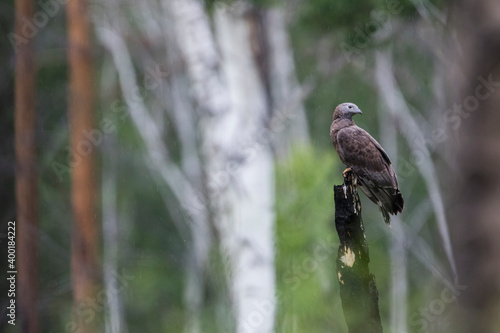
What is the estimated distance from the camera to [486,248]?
3.48 metres

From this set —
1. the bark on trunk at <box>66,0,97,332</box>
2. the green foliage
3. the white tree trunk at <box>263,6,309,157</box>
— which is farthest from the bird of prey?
the bark on trunk at <box>66,0,97,332</box>

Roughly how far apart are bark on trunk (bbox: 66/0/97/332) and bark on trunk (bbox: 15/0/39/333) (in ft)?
1.73

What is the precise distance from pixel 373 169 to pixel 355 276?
857mm

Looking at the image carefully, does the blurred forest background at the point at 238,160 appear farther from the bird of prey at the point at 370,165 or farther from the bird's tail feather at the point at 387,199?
the bird's tail feather at the point at 387,199

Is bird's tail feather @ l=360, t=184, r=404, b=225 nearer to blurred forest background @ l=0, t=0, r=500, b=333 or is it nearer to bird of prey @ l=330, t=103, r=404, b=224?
bird of prey @ l=330, t=103, r=404, b=224

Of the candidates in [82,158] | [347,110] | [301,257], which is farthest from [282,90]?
[301,257]

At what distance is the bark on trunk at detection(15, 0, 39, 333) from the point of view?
342 inches

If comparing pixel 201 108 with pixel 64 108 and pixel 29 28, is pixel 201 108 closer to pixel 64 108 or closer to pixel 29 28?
pixel 29 28

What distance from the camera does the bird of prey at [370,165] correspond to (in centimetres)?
316

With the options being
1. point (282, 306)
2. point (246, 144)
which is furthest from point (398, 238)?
point (282, 306)

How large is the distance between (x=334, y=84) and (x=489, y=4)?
12.9 m

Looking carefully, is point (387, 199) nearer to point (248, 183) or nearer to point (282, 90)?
point (248, 183)

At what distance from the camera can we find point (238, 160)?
254 inches

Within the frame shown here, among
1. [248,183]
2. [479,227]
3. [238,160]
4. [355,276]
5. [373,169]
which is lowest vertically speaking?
[355,276]
